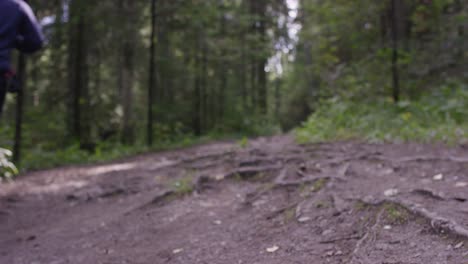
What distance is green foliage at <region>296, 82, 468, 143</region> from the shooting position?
21.2 ft

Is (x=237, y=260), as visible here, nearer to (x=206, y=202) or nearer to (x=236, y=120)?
(x=206, y=202)

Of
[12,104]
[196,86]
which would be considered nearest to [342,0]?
[196,86]

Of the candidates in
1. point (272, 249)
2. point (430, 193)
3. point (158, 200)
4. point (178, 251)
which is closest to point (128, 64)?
point (158, 200)

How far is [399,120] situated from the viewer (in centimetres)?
759

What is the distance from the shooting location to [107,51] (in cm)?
1591

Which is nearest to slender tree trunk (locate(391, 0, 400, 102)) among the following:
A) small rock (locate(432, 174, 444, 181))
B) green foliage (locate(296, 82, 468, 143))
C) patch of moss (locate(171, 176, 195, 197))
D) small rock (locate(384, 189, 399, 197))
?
green foliage (locate(296, 82, 468, 143))

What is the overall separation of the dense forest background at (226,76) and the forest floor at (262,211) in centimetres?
200

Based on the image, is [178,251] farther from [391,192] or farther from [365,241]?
[391,192]

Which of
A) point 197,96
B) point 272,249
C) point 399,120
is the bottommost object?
point 272,249

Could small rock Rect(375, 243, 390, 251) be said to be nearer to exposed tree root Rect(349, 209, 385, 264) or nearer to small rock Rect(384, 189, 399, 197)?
exposed tree root Rect(349, 209, 385, 264)

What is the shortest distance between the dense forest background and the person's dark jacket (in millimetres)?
5499

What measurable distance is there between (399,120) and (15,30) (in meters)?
6.51

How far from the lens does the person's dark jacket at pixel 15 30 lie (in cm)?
370

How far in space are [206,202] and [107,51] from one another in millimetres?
12865
